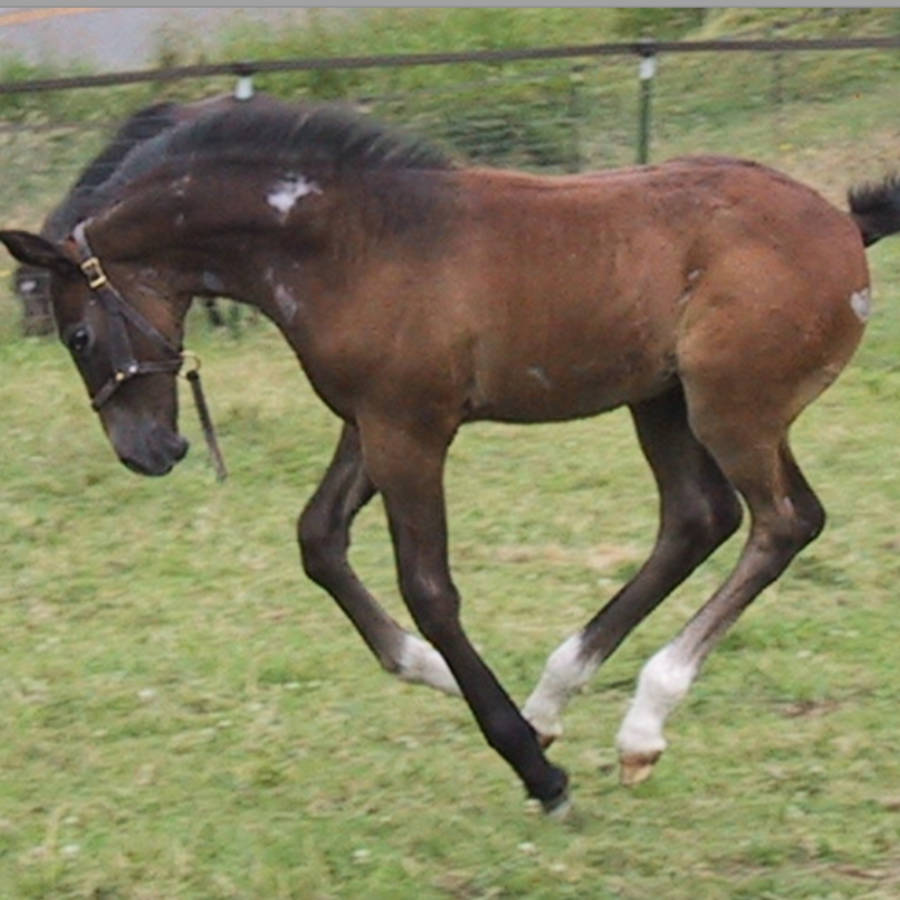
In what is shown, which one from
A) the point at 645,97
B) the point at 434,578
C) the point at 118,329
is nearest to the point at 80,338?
the point at 118,329

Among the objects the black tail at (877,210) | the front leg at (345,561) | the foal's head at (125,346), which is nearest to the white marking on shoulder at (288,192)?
the foal's head at (125,346)

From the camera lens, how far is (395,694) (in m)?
6.29

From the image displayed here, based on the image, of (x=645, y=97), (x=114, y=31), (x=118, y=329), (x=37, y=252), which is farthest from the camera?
(x=114, y=31)

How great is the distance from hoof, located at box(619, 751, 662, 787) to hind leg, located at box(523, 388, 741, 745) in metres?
0.25

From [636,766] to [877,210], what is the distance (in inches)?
61.3

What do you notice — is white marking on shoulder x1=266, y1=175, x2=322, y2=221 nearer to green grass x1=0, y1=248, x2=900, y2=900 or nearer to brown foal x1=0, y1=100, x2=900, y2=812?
brown foal x1=0, y1=100, x2=900, y2=812

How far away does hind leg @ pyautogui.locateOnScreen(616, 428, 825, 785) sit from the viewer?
539 cm

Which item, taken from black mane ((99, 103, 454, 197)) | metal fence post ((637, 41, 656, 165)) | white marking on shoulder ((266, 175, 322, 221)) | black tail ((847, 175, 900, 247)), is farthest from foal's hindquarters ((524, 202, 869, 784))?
metal fence post ((637, 41, 656, 165))

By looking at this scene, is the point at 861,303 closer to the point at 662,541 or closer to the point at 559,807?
the point at 662,541

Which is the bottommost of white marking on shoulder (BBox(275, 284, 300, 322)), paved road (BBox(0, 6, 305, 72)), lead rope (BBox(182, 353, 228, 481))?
paved road (BBox(0, 6, 305, 72))

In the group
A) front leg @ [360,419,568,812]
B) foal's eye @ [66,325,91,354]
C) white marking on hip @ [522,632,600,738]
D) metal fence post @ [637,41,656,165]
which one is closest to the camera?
front leg @ [360,419,568,812]

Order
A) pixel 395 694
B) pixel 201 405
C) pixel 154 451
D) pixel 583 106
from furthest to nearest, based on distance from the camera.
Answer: pixel 583 106
pixel 395 694
pixel 201 405
pixel 154 451

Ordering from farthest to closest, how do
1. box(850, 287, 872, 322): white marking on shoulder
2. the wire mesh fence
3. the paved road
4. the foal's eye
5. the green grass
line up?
the paved road < the wire mesh fence < box(850, 287, 872, 322): white marking on shoulder < the foal's eye < the green grass

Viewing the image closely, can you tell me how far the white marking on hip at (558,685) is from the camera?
5598mm
